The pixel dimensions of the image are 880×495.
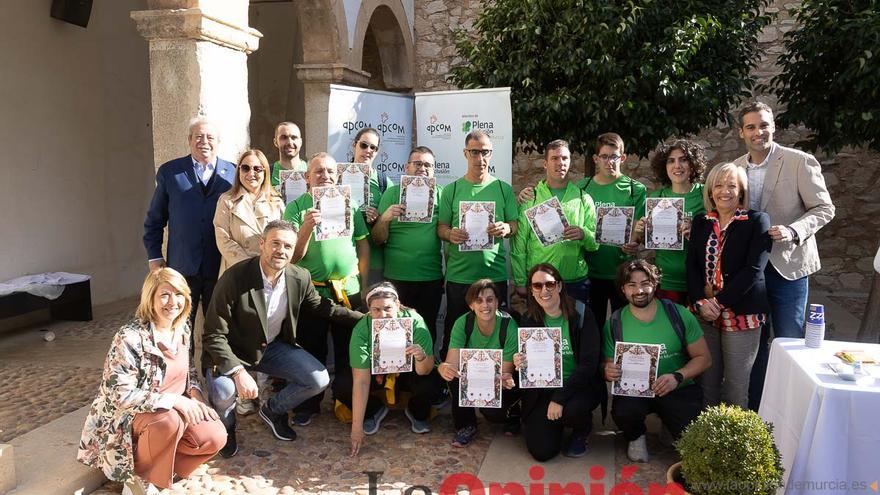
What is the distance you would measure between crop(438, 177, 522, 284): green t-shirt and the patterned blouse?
120 cm

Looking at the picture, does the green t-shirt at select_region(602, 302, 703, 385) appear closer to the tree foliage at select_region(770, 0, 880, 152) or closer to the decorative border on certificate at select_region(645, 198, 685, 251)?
the decorative border on certificate at select_region(645, 198, 685, 251)

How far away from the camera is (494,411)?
387 centimetres

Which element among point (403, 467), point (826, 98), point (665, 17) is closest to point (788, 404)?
point (403, 467)

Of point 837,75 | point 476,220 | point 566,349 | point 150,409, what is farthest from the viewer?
point 837,75

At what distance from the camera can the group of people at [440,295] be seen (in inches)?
126

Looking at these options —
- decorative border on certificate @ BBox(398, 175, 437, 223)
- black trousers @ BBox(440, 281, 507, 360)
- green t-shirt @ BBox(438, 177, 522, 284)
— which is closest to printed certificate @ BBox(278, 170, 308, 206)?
decorative border on certificate @ BBox(398, 175, 437, 223)

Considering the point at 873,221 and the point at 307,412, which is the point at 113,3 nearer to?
the point at 307,412

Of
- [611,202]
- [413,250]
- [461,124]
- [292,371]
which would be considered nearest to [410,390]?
[292,371]

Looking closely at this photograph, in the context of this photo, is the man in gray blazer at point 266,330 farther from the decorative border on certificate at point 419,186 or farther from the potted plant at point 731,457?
the potted plant at point 731,457

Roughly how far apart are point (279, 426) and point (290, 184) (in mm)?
1559

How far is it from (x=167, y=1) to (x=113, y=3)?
3.83m

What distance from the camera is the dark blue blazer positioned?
13.4 feet

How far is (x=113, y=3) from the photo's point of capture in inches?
298

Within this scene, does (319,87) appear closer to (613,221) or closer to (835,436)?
(613,221)
